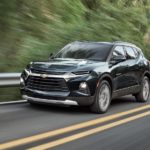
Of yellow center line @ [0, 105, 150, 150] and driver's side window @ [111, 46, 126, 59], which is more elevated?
driver's side window @ [111, 46, 126, 59]

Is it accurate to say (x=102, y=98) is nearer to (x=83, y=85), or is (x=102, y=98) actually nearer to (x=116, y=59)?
(x=83, y=85)

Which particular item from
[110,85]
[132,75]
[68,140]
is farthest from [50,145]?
[132,75]

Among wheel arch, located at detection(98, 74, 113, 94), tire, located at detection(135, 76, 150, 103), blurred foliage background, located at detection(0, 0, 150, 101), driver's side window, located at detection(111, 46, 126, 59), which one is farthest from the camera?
blurred foliage background, located at detection(0, 0, 150, 101)

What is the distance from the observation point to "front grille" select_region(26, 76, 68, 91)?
34.5 ft

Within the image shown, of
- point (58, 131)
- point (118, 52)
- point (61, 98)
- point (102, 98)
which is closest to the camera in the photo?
point (58, 131)

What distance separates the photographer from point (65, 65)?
10836 mm

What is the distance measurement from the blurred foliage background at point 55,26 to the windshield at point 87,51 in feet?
8.41

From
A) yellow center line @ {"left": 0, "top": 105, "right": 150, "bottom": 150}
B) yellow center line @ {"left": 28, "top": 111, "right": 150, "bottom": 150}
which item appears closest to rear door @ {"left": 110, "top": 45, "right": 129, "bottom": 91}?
yellow center line @ {"left": 0, "top": 105, "right": 150, "bottom": 150}

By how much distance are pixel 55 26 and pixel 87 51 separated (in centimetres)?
797

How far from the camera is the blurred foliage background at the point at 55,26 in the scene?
51.5 feet

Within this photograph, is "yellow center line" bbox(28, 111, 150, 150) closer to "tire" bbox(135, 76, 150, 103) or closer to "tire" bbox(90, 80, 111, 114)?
"tire" bbox(90, 80, 111, 114)

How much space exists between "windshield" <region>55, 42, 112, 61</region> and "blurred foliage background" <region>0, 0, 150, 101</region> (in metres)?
2.56

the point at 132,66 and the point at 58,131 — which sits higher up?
the point at 132,66

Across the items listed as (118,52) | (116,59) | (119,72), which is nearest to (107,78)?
(119,72)
